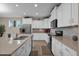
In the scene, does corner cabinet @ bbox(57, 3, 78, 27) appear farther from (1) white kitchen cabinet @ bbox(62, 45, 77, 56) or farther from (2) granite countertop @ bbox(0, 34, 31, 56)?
(2) granite countertop @ bbox(0, 34, 31, 56)

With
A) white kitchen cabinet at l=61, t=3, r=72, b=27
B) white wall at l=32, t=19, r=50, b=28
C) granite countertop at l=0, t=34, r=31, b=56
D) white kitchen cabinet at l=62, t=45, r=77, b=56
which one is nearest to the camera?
granite countertop at l=0, t=34, r=31, b=56

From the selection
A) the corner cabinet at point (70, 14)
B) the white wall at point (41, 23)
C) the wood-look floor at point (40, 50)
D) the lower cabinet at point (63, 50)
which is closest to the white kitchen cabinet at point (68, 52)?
the lower cabinet at point (63, 50)

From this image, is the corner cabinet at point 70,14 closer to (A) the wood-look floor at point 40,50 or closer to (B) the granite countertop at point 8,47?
(B) the granite countertop at point 8,47

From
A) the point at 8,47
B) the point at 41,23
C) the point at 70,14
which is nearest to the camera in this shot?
the point at 8,47

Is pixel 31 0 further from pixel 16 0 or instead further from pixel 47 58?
pixel 47 58

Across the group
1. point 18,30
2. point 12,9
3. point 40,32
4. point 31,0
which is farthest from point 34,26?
point 31,0

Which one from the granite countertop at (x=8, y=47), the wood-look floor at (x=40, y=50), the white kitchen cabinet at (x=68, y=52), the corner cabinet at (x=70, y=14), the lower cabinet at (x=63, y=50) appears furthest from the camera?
the wood-look floor at (x=40, y=50)

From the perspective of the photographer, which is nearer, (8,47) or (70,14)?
(8,47)

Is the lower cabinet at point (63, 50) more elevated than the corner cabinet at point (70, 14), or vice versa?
the corner cabinet at point (70, 14)

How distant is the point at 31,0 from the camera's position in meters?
1.27

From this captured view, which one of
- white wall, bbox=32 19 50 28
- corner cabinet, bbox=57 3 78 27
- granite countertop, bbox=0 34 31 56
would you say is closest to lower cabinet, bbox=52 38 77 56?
corner cabinet, bbox=57 3 78 27

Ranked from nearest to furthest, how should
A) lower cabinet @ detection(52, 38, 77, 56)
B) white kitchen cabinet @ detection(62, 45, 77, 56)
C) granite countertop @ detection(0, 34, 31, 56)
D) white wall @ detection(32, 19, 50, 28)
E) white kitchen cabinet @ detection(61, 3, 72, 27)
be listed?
1. granite countertop @ detection(0, 34, 31, 56)
2. white kitchen cabinet @ detection(62, 45, 77, 56)
3. lower cabinet @ detection(52, 38, 77, 56)
4. white kitchen cabinet @ detection(61, 3, 72, 27)
5. white wall @ detection(32, 19, 50, 28)

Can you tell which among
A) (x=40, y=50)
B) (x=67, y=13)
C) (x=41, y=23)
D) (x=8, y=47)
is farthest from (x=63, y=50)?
(x=41, y=23)

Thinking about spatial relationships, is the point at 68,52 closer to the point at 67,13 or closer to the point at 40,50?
the point at 67,13
